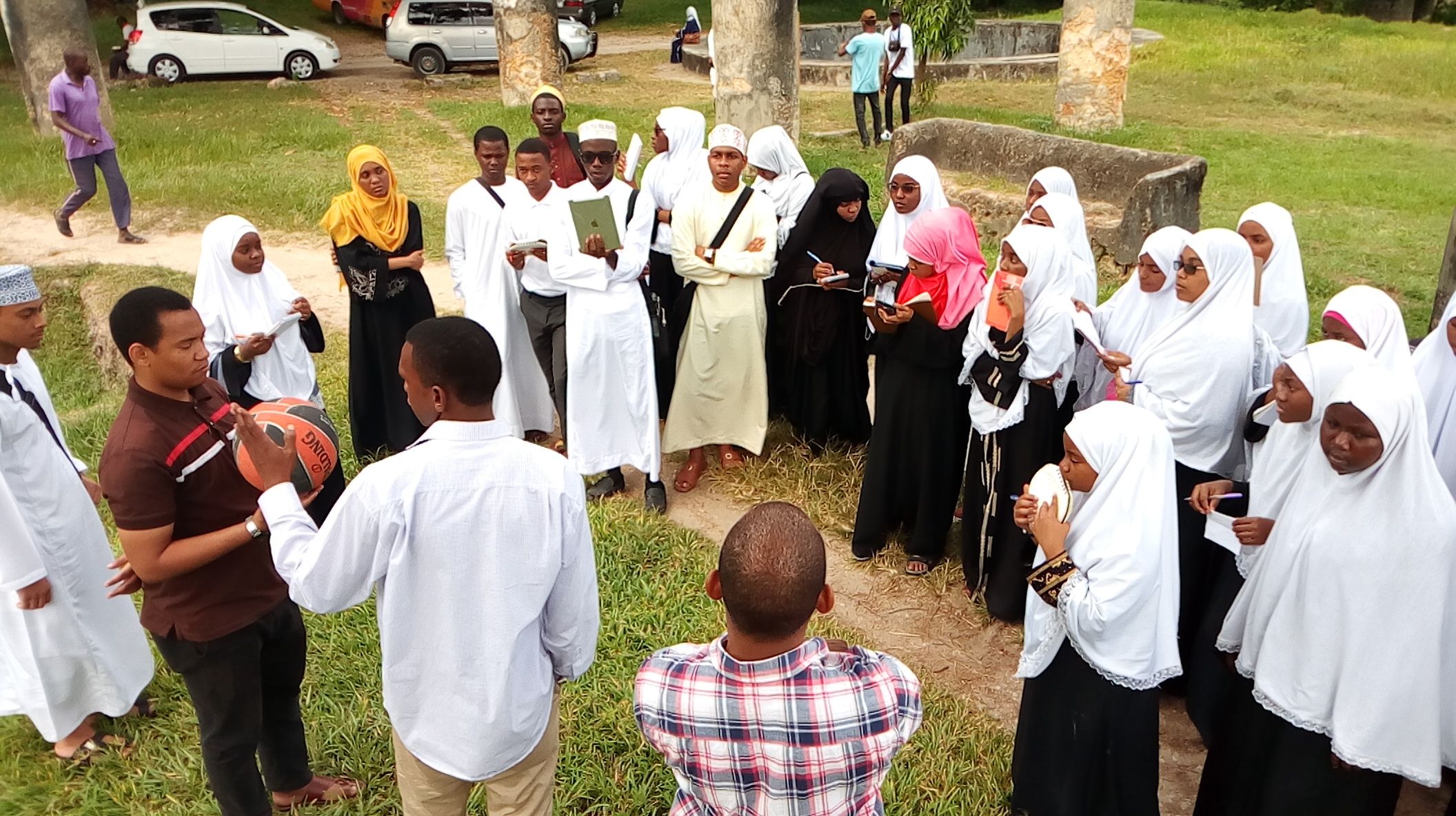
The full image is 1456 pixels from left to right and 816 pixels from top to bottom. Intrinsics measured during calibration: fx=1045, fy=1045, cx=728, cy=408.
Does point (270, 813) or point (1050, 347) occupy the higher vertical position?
point (1050, 347)

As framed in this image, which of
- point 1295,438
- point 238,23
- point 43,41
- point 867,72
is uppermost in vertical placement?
point 238,23

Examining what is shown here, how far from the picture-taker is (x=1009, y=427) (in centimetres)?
416


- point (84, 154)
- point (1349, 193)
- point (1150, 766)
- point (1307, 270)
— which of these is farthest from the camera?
point (1349, 193)

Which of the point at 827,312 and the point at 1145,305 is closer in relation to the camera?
the point at 1145,305

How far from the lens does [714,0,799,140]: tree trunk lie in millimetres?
7910

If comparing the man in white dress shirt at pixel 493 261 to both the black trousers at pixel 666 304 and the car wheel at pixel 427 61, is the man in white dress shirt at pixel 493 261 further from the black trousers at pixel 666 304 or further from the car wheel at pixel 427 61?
the car wheel at pixel 427 61

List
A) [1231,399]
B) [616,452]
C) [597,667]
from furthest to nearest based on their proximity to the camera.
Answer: [616,452] → [597,667] → [1231,399]

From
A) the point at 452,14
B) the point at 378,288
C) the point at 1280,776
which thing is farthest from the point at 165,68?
the point at 1280,776

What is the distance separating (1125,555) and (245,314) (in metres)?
3.62

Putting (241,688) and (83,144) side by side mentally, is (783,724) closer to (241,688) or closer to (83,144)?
(241,688)

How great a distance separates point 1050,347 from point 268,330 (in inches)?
128

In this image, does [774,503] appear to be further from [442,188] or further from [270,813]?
[442,188]

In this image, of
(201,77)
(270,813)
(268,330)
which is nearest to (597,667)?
(270,813)

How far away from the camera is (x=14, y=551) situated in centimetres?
311
